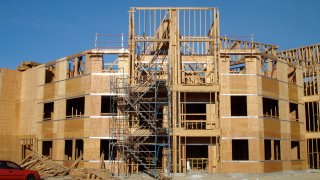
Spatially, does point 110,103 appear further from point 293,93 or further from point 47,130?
point 293,93

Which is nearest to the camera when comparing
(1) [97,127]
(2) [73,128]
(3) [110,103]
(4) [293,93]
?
(1) [97,127]

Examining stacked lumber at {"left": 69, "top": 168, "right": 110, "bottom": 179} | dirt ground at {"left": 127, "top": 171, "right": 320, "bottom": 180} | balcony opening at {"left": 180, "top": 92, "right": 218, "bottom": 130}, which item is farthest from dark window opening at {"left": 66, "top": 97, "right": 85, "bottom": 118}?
dirt ground at {"left": 127, "top": 171, "right": 320, "bottom": 180}

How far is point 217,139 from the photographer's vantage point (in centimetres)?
2981

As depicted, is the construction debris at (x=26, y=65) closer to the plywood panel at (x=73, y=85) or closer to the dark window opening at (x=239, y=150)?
the plywood panel at (x=73, y=85)

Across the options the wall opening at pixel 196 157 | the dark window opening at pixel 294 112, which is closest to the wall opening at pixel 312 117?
the dark window opening at pixel 294 112

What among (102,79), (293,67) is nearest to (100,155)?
(102,79)

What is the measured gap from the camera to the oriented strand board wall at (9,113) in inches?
1390

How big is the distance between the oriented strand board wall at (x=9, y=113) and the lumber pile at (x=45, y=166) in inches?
195

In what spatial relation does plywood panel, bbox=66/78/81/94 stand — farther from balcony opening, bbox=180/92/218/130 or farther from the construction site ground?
balcony opening, bbox=180/92/218/130

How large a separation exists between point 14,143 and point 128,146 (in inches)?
508

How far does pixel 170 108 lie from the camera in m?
29.7

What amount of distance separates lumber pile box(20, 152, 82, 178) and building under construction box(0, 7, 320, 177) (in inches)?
58.7

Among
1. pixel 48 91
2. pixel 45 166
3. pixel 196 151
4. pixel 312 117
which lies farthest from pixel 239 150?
pixel 48 91

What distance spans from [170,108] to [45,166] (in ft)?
33.0
